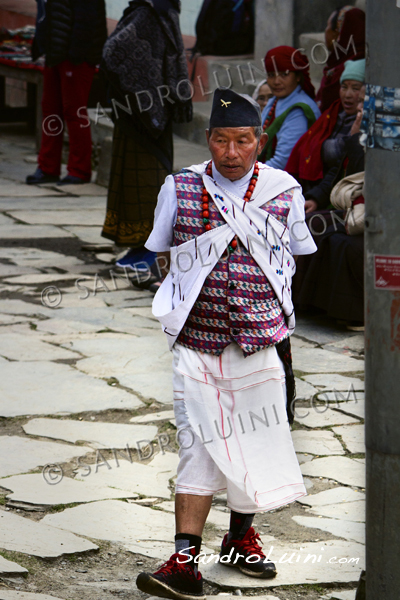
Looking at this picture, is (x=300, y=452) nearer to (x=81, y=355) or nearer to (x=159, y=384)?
(x=159, y=384)

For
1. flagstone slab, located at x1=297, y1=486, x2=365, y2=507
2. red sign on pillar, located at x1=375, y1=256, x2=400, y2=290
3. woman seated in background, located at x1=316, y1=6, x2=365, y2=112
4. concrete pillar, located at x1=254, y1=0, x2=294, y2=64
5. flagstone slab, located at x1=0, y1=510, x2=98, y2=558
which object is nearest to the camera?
red sign on pillar, located at x1=375, y1=256, x2=400, y2=290

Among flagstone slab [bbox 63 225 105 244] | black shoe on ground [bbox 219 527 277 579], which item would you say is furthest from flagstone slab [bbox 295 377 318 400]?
flagstone slab [bbox 63 225 105 244]

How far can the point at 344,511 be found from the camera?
3.50 meters

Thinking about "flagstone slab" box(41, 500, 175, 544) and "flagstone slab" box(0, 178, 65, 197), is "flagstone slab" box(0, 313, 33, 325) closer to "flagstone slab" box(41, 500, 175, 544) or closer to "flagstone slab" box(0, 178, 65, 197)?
"flagstone slab" box(41, 500, 175, 544)

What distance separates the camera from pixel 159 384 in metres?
4.81

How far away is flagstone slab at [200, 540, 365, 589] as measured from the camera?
3.01 m

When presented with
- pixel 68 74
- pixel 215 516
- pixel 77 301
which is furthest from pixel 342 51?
pixel 215 516

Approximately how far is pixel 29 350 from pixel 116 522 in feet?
6.78

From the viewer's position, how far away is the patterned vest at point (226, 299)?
2.94m

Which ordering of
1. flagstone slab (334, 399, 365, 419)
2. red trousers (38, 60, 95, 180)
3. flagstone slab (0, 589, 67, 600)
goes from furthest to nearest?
red trousers (38, 60, 95, 180) < flagstone slab (334, 399, 365, 419) < flagstone slab (0, 589, 67, 600)

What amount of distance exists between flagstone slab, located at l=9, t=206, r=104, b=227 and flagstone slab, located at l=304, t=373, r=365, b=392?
4.08m

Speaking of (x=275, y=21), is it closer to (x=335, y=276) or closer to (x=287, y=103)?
(x=287, y=103)

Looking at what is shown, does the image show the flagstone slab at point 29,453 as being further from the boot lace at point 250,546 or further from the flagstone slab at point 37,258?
the flagstone slab at point 37,258

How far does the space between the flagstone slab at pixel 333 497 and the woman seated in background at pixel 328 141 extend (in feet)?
9.10
